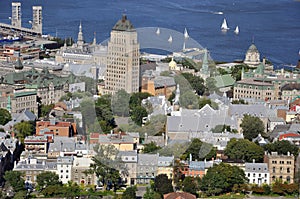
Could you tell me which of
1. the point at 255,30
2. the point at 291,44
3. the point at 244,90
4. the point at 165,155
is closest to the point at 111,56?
the point at 244,90

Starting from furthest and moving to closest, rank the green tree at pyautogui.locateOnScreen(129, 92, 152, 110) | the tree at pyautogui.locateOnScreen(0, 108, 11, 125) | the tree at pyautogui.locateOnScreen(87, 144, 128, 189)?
the green tree at pyautogui.locateOnScreen(129, 92, 152, 110)
the tree at pyautogui.locateOnScreen(0, 108, 11, 125)
the tree at pyautogui.locateOnScreen(87, 144, 128, 189)

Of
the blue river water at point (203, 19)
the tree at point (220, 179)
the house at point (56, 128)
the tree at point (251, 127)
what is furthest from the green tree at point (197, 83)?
the blue river water at point (203, 19)

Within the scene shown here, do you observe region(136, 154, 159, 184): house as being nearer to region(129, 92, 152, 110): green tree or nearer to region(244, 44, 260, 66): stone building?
region(129, 92, 152, 110): green tree

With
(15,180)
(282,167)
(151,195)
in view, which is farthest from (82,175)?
(282,167)

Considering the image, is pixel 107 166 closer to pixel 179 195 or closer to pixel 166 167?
pixel 166 167

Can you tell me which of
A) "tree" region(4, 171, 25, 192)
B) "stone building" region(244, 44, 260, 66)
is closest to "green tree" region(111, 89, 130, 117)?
"tree" region(4, 171, 25, 192)

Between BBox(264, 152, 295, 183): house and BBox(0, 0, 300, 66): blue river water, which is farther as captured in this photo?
BBox(0, 0, 300, 66): blue river water
